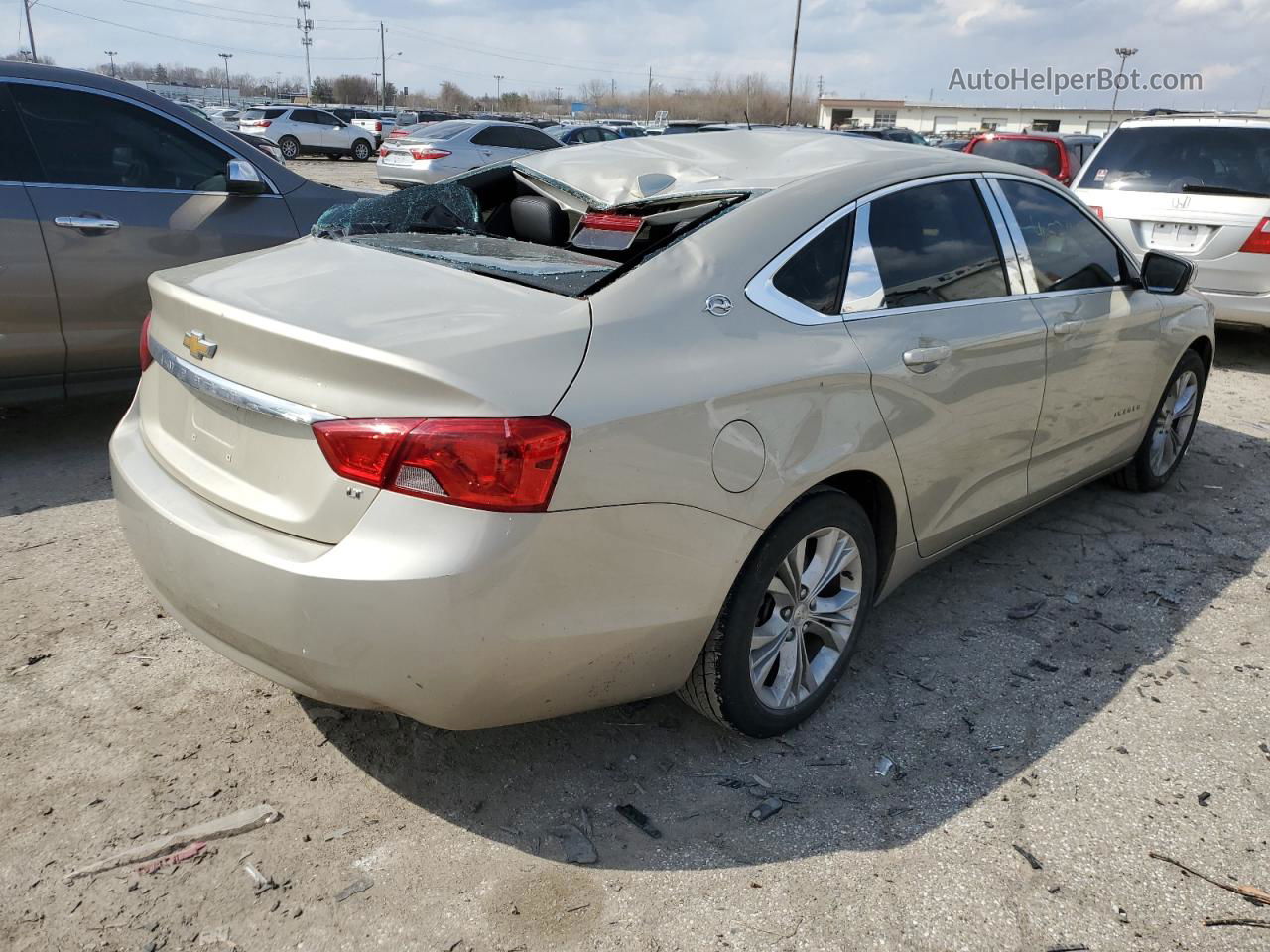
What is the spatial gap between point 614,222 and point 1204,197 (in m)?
6.18

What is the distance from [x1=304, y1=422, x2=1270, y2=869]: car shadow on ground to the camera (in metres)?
2.59

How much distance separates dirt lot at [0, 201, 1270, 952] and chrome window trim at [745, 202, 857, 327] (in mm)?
1202

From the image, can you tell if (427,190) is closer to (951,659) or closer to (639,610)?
(639,610)

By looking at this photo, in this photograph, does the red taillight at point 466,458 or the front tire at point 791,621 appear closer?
the red taillight at point 466,458

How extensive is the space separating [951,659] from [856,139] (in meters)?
1.80

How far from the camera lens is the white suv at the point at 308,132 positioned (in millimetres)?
32844

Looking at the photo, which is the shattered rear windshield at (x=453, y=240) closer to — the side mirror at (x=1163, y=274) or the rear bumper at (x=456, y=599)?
the rear bumper at (x=456, y=599)

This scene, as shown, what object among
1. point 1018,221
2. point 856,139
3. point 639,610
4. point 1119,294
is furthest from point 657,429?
point 1119,294

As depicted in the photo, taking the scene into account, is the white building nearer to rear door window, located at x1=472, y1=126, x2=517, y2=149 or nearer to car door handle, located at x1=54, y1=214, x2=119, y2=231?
rear door window, located at x1=472, y1=126, x2=517, y2=149

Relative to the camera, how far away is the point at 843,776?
2.80 m

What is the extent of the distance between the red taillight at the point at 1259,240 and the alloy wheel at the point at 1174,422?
2870mm

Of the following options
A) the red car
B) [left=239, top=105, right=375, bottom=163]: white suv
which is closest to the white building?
[left=239, top=105, right=375, bottom=163]: white suv

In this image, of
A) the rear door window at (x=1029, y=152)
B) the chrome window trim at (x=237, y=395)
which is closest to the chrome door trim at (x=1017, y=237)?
the chrome window trim at (x=237, y=395)

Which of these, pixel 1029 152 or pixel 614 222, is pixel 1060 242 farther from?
pixel 1029 152
